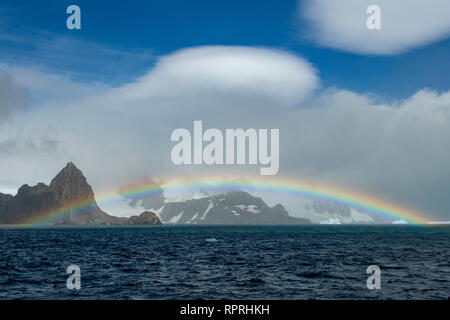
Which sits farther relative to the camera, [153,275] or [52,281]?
[153,275]

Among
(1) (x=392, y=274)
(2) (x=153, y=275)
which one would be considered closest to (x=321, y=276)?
(1) (x=392, y=274)

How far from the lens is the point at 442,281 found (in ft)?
146
